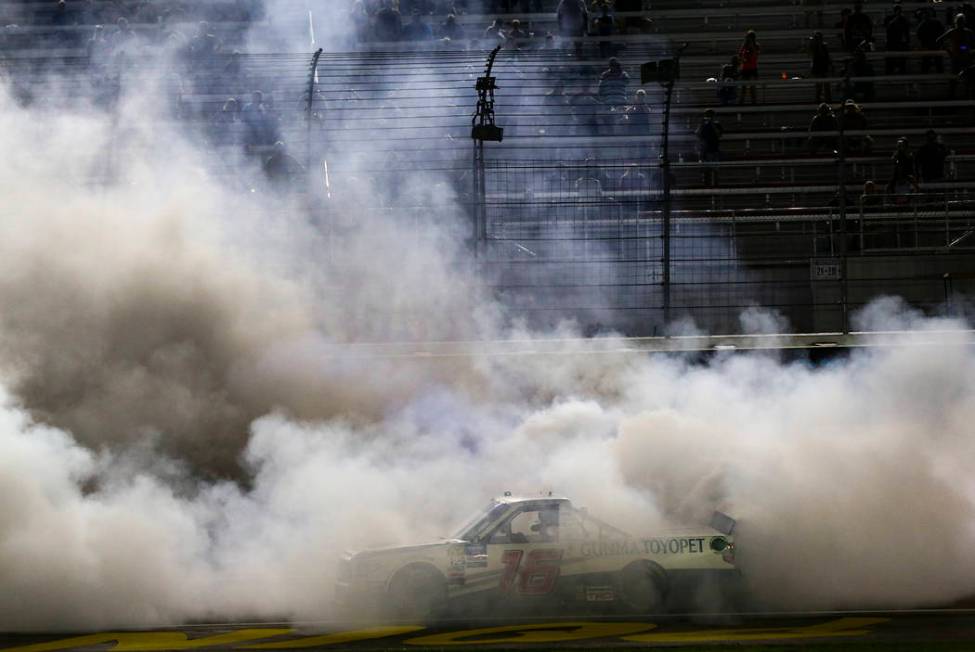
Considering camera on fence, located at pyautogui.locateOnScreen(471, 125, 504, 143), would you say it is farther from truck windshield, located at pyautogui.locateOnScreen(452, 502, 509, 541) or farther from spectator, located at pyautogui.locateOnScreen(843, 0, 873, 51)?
spectator, located at pyautogui.locateOnScreen(843, 0, 873, 51)

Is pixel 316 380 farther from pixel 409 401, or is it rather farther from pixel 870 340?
pixel 870 340

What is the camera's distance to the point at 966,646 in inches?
357

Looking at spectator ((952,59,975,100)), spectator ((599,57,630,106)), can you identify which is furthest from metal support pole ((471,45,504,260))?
spectator ((952,59,975,100))

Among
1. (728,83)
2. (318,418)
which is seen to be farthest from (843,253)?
(318,418)

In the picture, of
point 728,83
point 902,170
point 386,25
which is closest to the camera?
point 902,170

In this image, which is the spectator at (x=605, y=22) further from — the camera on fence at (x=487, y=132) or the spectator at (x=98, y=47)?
the spectator at (x=98, y=47)

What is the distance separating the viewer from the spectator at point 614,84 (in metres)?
16.3

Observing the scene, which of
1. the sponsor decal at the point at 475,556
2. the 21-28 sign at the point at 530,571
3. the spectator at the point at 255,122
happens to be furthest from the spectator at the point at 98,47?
the 21-28 sign at the point at 530,571

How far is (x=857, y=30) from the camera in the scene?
2105cm

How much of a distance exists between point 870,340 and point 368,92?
654 centimetres

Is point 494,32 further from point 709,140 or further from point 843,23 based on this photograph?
point 843,23

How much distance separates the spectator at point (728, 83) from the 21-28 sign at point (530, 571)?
1078 cm

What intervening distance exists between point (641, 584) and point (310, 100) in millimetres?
7733

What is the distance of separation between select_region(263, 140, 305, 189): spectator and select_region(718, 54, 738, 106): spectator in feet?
23.4
